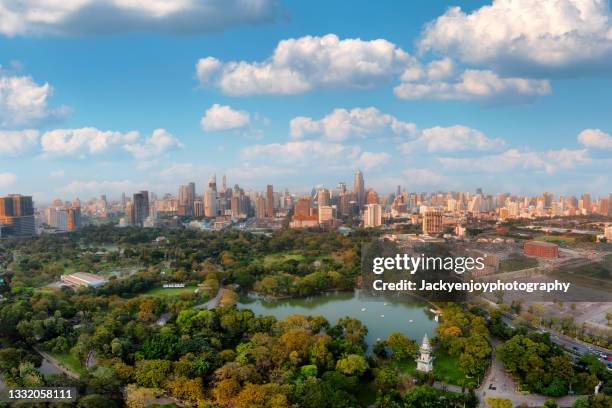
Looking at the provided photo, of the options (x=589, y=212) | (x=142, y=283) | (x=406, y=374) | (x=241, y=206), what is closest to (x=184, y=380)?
(x=406, y=374)

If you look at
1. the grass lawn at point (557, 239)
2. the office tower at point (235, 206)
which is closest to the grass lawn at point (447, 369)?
the grass lawn at point (557, 239)

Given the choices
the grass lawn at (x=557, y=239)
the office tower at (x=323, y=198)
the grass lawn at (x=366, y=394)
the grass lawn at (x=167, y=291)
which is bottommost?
the grass lawn at (x=366, y=394)

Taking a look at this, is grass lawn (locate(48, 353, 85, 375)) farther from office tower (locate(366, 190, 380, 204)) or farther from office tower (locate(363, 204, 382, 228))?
office tower (locate(366, 190, 380, 204))

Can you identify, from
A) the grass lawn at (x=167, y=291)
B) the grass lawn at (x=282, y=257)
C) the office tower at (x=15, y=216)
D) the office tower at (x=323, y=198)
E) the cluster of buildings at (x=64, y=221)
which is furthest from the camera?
the office tower at (x=323, y=198)

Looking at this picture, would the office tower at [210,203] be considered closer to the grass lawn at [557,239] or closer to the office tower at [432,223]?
the office tower at [432,223]

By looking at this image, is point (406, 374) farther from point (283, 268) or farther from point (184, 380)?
point (283, 268)

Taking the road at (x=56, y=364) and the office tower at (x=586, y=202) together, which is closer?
the road at (x=56, y=364)
